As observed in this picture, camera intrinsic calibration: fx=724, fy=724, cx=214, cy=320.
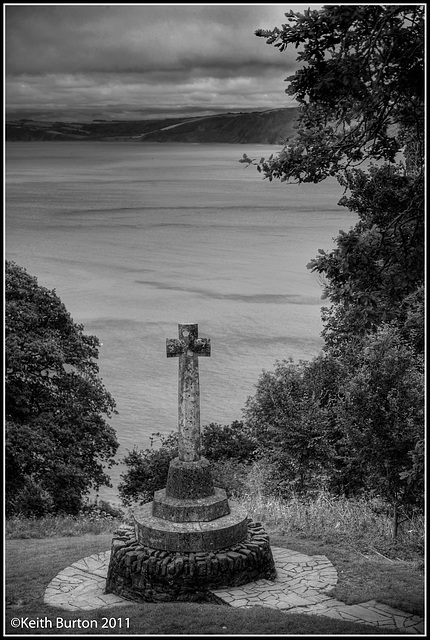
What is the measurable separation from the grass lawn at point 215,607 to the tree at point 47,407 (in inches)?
353

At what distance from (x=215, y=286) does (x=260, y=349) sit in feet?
91.7

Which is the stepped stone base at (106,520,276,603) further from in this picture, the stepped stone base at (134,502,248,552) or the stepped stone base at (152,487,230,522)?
the stepped stone base at (152,487,230,522)

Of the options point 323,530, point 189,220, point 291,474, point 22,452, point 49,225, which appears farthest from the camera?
point 189,220

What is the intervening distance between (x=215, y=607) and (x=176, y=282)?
234 ft

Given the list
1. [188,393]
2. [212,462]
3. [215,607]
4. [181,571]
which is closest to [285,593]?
[215,607]

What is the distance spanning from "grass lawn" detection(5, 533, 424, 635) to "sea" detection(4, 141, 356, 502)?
6.19 meters

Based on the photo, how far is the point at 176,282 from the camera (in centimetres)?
8131

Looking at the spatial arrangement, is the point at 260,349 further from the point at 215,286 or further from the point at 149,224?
the point at 149,224

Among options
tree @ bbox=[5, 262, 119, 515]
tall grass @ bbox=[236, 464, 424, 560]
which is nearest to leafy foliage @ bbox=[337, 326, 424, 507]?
tall grass @ bbox=[236, 464, 424, 560]

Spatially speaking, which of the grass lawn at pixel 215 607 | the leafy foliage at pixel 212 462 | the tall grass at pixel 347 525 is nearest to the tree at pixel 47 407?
the leafy foliage at pixel 212 462

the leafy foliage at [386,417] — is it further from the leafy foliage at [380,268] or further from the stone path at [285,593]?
the leafy foliage at [380,268]

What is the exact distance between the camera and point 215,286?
264 feet

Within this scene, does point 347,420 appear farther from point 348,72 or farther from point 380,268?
point 348,72

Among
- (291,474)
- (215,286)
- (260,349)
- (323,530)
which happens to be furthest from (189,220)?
(323,530)
